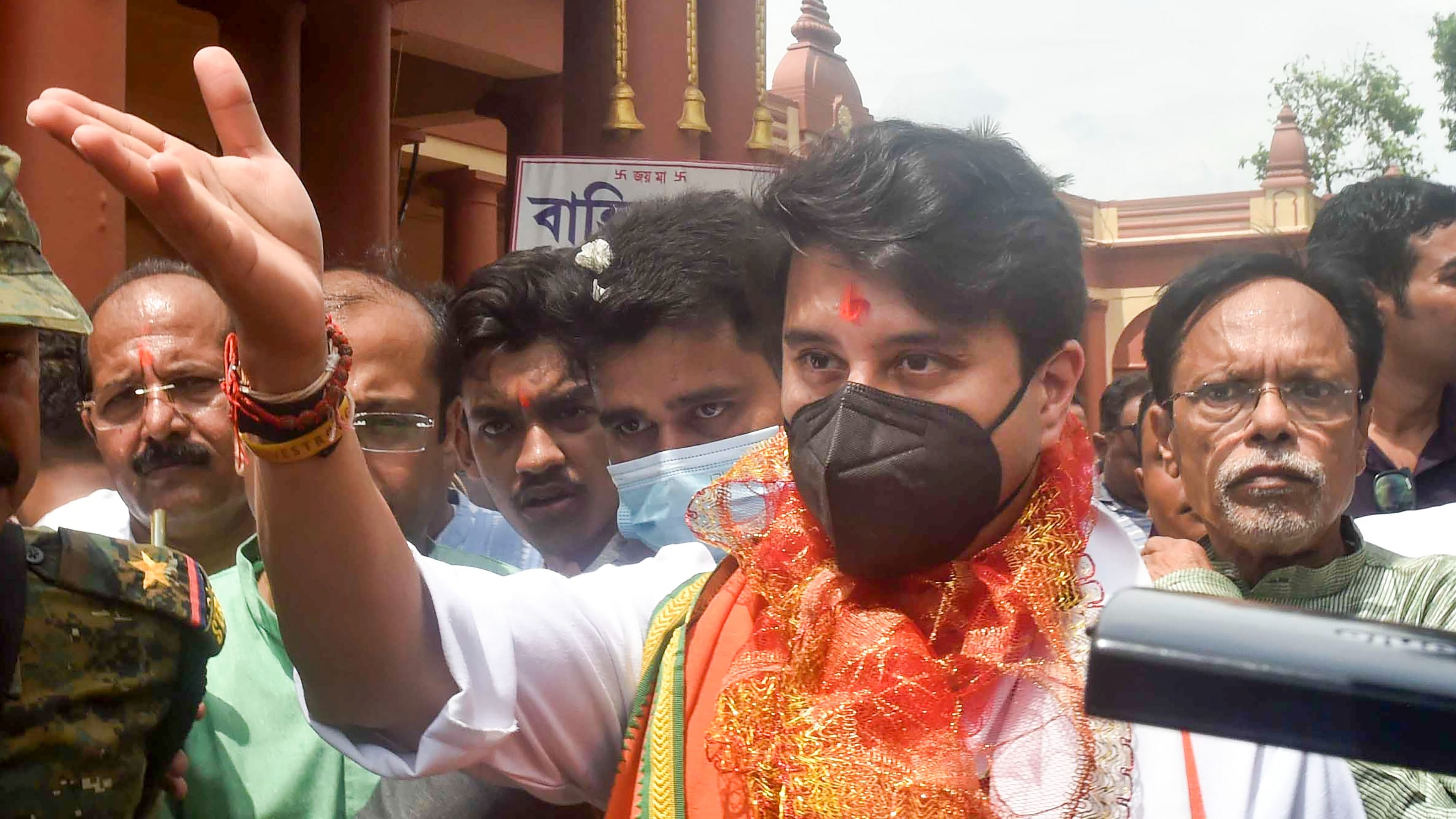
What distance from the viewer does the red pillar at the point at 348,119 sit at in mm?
7359

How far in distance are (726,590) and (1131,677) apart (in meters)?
1.38

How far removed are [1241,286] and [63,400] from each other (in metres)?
2.63

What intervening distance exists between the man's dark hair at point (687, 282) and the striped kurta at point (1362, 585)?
86 cm

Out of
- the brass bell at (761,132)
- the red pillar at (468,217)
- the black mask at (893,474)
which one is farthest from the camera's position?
the red pillar at (468,217)

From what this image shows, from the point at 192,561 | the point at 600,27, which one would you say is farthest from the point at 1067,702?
the point at 600,27

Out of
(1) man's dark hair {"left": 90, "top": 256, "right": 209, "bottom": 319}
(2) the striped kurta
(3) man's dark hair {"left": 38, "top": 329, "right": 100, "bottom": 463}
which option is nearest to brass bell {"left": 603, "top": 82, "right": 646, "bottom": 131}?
(3) man's dark hair {"left": 38, "top": 329, "right": 100, "bottom": 463}

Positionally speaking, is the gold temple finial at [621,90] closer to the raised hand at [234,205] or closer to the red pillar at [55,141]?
the red pillar at [55,141]

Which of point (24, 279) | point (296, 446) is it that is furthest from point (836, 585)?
point (24, 279)

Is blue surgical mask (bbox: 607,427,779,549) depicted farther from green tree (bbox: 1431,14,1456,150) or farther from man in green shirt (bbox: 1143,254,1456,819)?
green tree (bbox: 1431,14,1456,150)

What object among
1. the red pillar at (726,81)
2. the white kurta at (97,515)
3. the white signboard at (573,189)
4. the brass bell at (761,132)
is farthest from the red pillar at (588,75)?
the white kurta at (97,515)

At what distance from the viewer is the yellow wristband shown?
1457mm

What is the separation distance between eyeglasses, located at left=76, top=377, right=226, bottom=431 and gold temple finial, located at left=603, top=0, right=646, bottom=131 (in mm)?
4584

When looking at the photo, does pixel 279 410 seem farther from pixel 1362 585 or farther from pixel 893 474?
pixel 1362 585

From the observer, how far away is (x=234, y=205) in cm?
150
